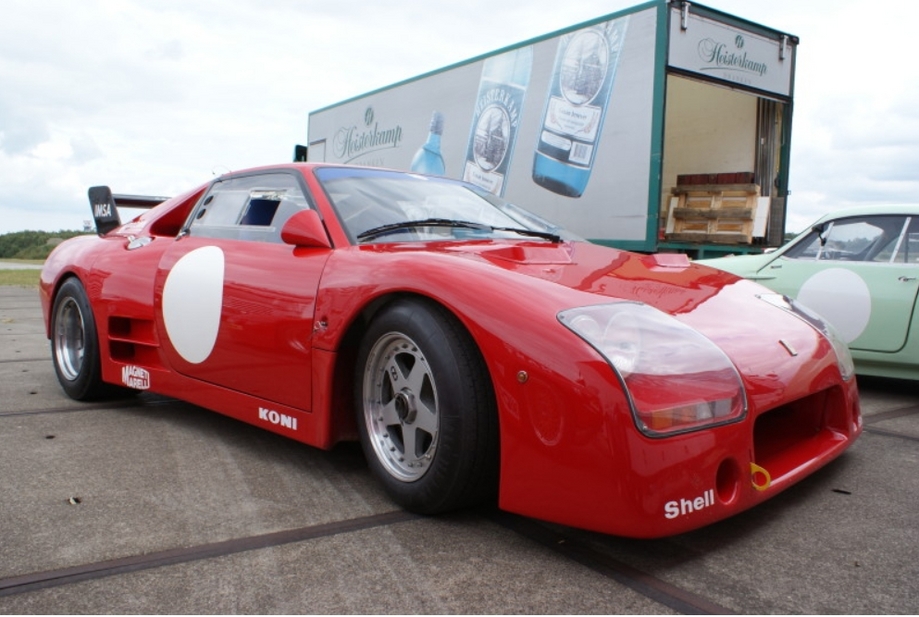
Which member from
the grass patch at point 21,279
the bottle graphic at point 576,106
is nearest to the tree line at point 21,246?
the grass patch at point 21,279

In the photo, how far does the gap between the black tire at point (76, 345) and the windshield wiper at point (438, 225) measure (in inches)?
71.5

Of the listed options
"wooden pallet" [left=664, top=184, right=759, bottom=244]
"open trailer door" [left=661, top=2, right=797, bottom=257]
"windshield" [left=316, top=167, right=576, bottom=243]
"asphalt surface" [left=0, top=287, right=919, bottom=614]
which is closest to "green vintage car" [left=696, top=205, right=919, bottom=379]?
"asphalt surface" [left=0, top=287, right=919, bottom=614]

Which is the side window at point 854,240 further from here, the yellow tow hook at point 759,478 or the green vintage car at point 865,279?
the yellow tow hook at point 759,478

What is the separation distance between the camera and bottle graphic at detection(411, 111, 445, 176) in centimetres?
960

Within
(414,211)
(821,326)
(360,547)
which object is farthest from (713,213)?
(360,547)

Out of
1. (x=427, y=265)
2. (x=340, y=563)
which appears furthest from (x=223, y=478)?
(x=427, y=265)

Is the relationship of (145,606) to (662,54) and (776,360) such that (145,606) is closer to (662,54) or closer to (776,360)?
(776,360)

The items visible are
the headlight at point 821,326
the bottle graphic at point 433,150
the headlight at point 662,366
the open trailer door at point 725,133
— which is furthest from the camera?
the bottle graphic at point 433,150

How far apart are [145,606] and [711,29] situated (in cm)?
680

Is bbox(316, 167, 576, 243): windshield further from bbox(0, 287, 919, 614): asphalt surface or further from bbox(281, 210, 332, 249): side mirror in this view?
bbox(0, 287, 919, 614): asphalt surface

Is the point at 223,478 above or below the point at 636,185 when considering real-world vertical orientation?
below

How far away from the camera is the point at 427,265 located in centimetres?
232

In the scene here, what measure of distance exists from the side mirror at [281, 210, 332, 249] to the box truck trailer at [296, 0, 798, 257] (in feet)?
14.9

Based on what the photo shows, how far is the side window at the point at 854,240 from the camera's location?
460 centimetres
